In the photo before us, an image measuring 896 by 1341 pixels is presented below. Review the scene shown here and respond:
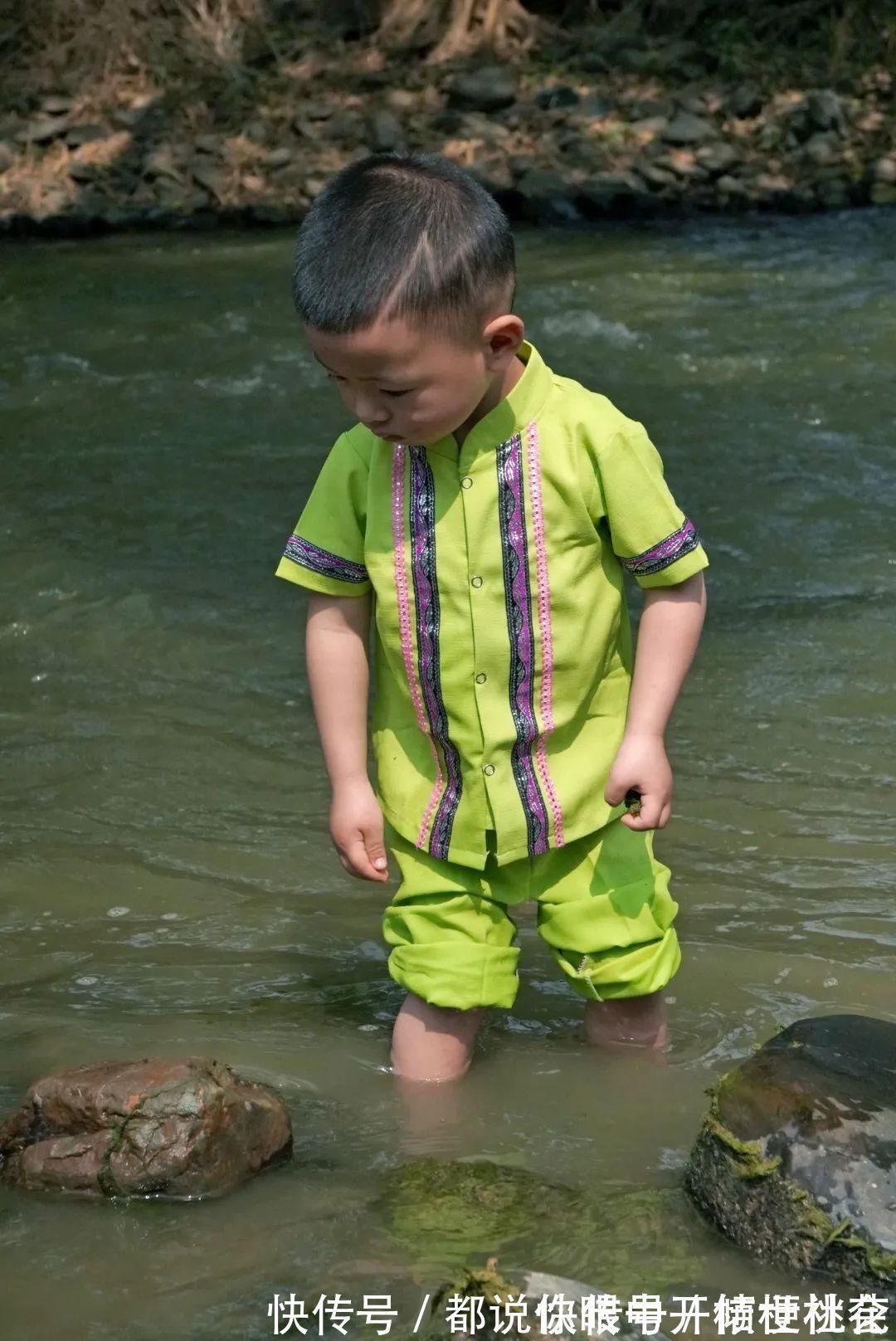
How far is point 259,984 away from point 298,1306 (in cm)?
110

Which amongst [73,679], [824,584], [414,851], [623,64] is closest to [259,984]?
[414,851]

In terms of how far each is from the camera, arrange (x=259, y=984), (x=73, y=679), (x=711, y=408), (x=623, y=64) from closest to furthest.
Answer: (x=259, y=984)
(x=73, y=679)
(x=711, y=408)
(x=623, y=64)

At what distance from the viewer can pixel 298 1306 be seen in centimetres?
231

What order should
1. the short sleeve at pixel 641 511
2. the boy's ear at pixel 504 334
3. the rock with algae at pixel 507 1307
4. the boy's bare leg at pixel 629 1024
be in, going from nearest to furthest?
the rock with algae at pixel 507 1307
the boy's ear at pixel 504 334
the short sleeve at pixel 641 511
the boy's bare leg at pixel 629 1024

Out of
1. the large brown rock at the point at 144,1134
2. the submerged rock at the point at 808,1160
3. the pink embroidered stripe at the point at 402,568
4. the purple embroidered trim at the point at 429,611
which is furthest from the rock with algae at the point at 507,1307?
the pink embroidered stripe at the point at 402,568

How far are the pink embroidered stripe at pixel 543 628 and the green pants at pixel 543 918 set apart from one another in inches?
4.4

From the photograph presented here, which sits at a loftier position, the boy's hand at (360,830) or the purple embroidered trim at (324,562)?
the purple embroidered trim at (324,562)

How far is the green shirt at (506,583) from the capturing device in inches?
105

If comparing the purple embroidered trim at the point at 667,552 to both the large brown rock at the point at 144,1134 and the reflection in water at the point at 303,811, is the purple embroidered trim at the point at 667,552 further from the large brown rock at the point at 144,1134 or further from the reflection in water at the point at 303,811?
the large brown rock at the point at 144,1134

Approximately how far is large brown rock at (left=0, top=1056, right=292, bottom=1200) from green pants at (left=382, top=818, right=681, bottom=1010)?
37 cm

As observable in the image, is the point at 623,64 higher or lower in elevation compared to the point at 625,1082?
higher

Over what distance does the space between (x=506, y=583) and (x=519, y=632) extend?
0.26 ft

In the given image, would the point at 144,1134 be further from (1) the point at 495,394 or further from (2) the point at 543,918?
(1) the point at 495,394

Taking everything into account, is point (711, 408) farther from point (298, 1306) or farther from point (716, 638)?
point (298, 1306)
